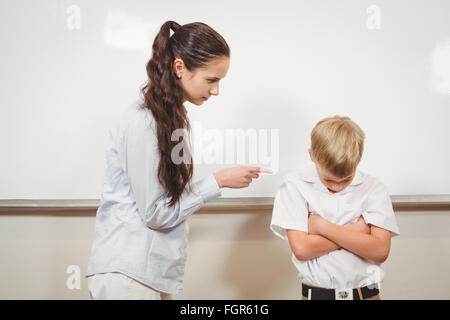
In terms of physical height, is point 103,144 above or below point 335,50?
below

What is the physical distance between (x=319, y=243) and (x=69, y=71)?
3.69 ft

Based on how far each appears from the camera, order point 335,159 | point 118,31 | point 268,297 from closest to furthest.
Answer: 1. point 335,159
2. point 118,31
3. point 268,297

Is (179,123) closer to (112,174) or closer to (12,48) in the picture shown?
(112,174)

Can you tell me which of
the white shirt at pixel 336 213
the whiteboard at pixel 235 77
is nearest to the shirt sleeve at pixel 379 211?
the white shirt at pixel 336 213

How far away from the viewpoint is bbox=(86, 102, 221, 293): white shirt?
2.93ft

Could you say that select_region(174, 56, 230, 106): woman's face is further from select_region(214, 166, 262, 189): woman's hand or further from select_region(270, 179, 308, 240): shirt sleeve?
select_region(270, 179, 308, 240): shirt sleeve

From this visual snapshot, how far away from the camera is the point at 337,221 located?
102 centimetres

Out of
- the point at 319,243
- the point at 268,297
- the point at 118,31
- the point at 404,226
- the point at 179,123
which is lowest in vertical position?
the point at 268,297

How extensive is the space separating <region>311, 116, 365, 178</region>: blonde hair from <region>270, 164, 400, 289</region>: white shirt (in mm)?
88

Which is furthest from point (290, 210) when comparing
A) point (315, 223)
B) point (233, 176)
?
point (233, 176)

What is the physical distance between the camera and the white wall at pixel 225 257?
1.49 meters

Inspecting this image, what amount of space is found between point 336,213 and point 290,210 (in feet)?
0.42

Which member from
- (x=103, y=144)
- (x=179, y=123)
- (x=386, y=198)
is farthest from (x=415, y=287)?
(x=103, y=144)

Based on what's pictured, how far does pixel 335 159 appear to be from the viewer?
947mm
